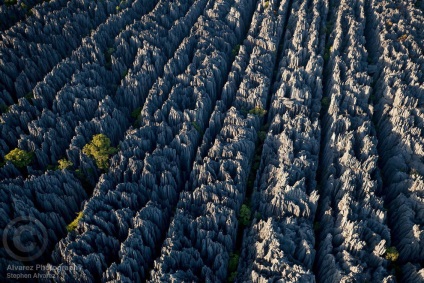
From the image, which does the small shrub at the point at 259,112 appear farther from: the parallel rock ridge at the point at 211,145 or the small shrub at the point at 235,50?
the small shrub at the point at 235,50

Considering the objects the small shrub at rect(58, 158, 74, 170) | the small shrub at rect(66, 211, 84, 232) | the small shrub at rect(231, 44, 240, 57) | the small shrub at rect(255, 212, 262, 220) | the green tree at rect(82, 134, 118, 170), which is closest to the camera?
the small shrub at rect(66, 211, 84, 232)

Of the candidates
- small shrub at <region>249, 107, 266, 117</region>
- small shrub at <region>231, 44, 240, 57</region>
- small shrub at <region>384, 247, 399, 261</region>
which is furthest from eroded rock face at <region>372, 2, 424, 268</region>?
small shrub at <region>231, 44, 240, 57</region>

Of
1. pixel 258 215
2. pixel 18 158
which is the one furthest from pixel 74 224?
pixel 258 215

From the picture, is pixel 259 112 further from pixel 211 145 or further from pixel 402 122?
pixel 402 122

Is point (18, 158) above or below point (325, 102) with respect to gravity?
below

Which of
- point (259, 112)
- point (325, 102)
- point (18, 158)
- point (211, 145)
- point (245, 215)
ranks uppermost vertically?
point (325, 102)

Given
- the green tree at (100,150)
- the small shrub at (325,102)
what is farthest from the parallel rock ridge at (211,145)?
the small shrub at (325,102)

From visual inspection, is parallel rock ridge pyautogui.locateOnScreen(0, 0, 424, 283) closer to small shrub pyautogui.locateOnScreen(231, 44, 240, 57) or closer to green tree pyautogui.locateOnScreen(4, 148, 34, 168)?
green tree pyautogui.locateOnScreen(4, 148, 34, 168)
